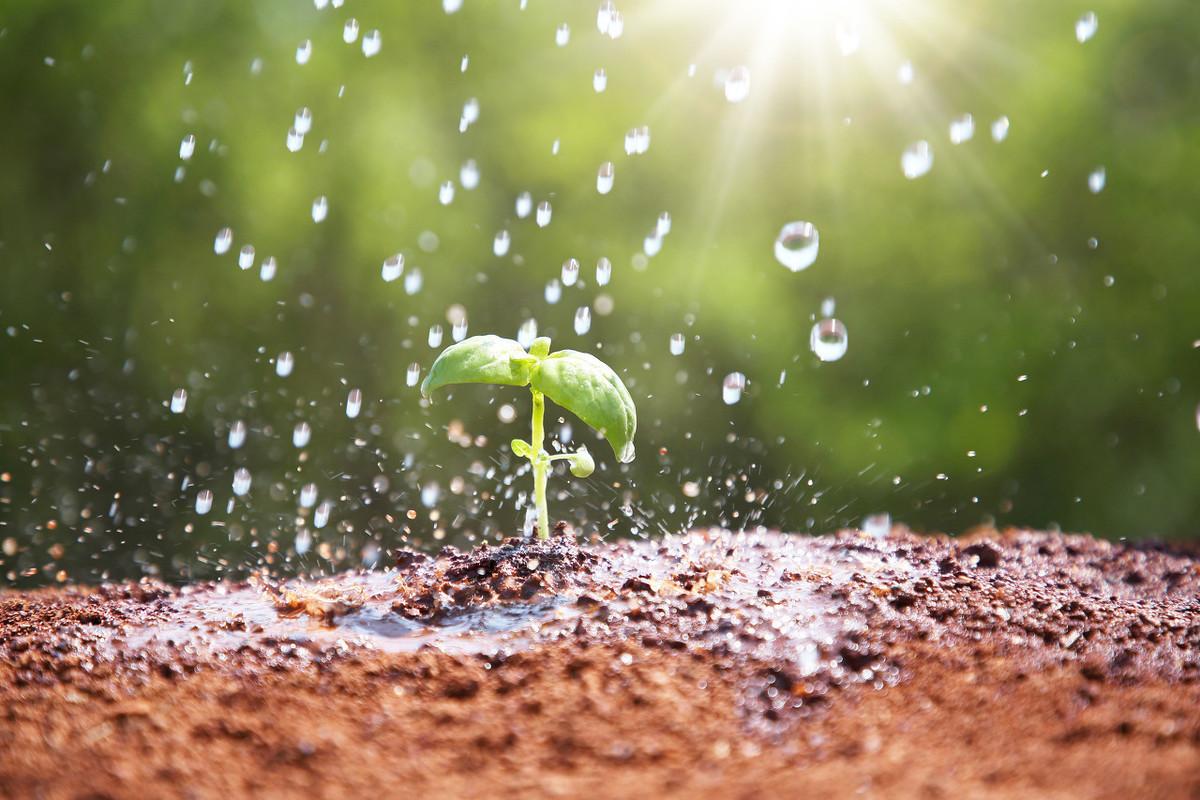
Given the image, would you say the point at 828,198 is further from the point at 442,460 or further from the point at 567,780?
the point at 567,780

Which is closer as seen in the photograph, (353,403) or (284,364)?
(353,403)

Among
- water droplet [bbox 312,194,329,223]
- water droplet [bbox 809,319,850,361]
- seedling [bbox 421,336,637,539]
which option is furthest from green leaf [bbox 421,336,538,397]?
water droplet [bbox 312,194,329,223]

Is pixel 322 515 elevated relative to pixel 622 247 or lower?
lower

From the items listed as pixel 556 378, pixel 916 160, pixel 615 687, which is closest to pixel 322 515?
pixel 556 378

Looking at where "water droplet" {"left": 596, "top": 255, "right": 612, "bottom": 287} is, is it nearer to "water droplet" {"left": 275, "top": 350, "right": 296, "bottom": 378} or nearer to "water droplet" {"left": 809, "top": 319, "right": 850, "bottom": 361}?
"water droplet" {"left": 275, "top": 350, "right": 296, "bottom": 378}

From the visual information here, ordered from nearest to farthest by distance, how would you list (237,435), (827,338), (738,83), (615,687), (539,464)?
(615,687)
(539,464)
(827,338)
(738,83)
(237,435)

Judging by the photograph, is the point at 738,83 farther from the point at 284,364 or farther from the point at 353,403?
the point at 284,364

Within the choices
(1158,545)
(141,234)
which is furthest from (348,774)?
(141,234)
